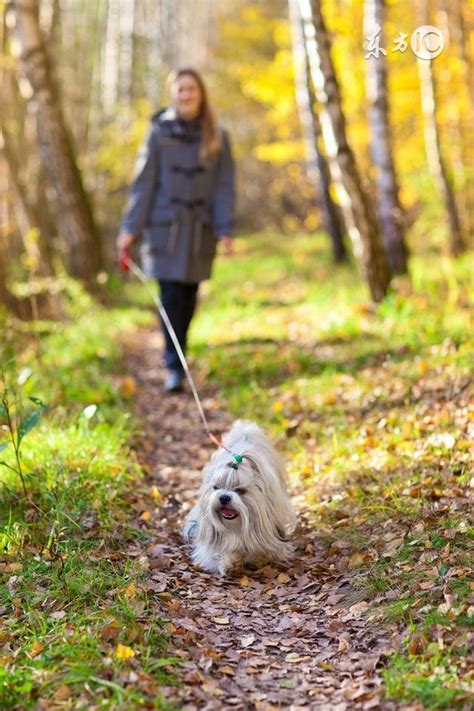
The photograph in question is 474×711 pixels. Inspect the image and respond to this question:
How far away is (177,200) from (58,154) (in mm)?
4916

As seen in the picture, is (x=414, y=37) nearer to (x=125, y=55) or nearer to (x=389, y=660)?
(x=389, y=660)

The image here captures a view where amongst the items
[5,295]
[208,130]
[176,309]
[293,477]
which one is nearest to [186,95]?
[208,130]

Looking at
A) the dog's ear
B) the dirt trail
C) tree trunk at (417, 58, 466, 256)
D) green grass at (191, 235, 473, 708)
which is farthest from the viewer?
tree trunk at (417, 58, 466, 256)

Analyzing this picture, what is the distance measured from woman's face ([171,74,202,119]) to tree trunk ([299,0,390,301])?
1419 millimetres

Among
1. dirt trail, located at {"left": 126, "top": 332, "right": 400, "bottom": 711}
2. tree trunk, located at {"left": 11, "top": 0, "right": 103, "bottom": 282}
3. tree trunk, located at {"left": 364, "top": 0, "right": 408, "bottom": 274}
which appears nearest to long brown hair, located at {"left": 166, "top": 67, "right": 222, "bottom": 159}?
tree trunk, located at {"left": 364, "top": 0, "right": 408, "bottom": 274}

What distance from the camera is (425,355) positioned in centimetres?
689

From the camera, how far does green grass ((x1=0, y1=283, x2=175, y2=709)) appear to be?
3.09 meters

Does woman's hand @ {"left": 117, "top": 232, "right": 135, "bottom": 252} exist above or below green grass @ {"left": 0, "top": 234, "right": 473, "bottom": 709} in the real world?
above

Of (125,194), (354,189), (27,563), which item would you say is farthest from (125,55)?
(27,563)

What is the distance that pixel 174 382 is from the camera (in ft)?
24.9

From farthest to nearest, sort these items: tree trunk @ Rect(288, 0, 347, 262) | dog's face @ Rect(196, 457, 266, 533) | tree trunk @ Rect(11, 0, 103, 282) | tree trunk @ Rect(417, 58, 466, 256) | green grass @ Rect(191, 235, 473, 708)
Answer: tree trunk @ Rect(288, 0, 347, 262) → tree trunk @ Rect(417, 58, 466, 256) → tree trunk @ Rect(11, 0, 103, 282) → dog's face @ Rect(196, 457, 266, 533) → green grass @ Rect(191, 235, 473, 708)

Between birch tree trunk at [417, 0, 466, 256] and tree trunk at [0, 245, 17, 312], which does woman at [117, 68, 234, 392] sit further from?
birch tree trunk at [417, 0, 466, 256]

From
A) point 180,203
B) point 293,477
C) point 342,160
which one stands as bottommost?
point 293,477

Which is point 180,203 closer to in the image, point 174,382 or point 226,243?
point 226,243
